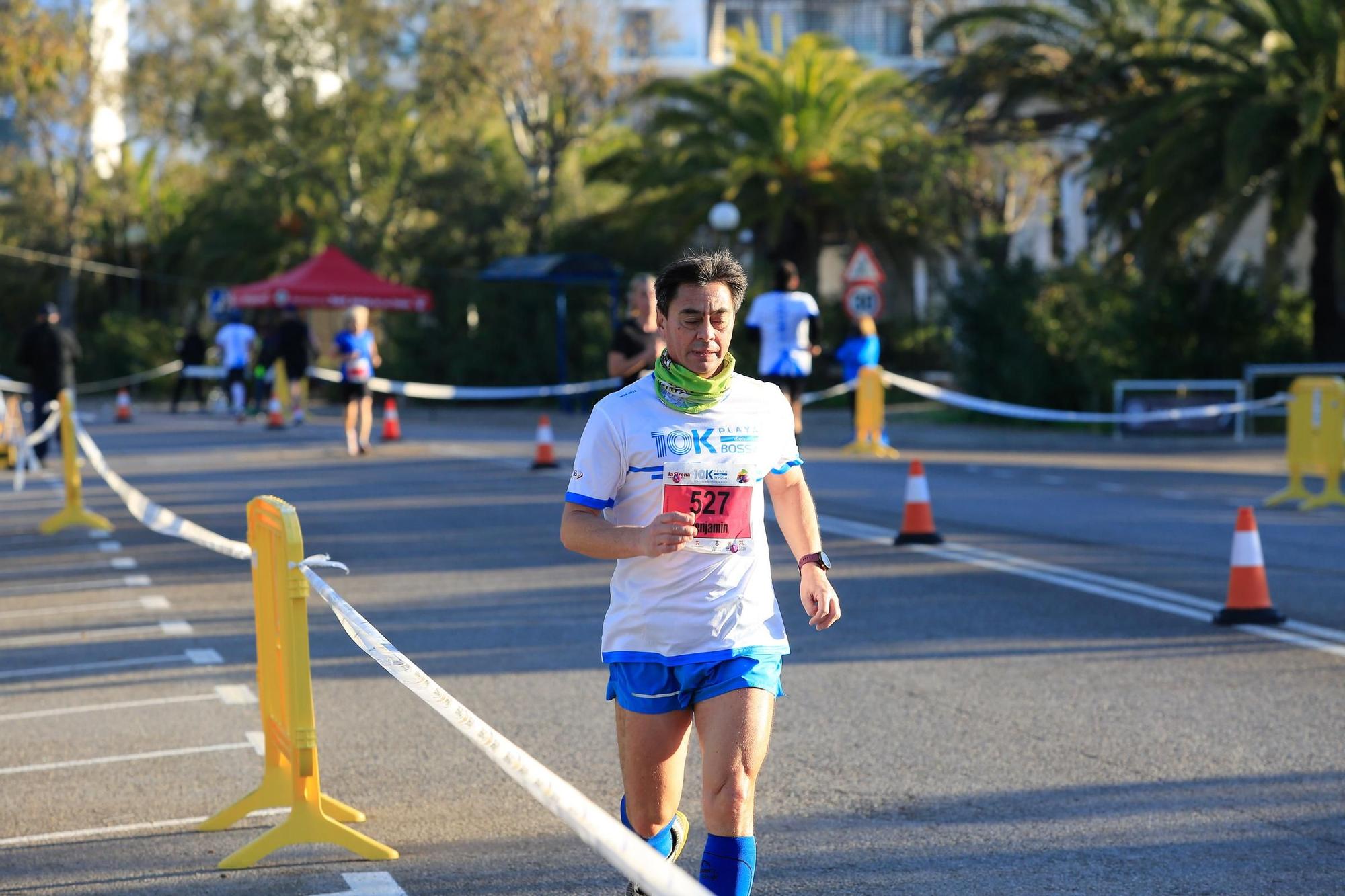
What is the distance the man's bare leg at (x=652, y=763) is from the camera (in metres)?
4.46

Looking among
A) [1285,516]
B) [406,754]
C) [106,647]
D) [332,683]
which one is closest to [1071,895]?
[406,754]

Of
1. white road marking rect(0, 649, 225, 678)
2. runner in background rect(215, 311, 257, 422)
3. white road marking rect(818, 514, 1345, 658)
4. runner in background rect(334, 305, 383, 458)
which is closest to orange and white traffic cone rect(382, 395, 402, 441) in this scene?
runner in background rect(334, 305, 383, 458)

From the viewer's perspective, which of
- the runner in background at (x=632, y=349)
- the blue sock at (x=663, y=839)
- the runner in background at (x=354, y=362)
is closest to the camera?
the blue sock at (x=663, y=839)

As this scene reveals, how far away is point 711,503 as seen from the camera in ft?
14.7

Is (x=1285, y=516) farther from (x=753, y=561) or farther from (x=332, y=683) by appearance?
(x=753, y=561)

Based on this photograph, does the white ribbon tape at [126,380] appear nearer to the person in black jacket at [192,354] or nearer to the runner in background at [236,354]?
the person in black jacket at [192,354]

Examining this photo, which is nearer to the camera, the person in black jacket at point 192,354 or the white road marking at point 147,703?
the white road marking at point 147,703

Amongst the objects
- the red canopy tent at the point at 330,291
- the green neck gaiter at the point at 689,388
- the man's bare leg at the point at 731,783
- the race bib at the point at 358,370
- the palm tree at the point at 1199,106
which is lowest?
the man's bare leg at the point at 731,783

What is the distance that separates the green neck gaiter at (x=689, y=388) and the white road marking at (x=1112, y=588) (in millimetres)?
5376

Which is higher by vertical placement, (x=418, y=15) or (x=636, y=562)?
(x=418, y=15)

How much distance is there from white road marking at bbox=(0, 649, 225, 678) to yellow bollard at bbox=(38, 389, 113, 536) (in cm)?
569

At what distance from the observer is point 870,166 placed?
3516 cm

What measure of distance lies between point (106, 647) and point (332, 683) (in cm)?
184

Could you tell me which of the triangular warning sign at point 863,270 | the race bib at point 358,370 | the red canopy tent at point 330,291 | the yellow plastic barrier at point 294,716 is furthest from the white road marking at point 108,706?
the red canopy tent at point 330,291
